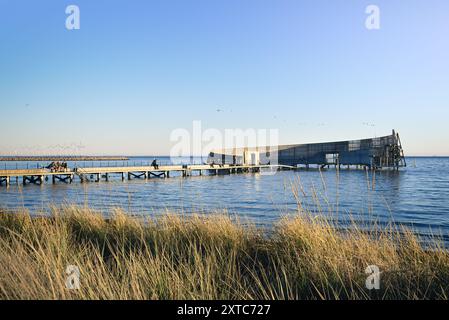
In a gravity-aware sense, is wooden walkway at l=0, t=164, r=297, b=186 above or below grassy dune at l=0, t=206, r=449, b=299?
below

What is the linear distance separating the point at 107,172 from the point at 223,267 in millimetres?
40107

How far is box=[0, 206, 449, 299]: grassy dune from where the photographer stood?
3.40m

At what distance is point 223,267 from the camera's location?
4.71m

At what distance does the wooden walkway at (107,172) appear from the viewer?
117ft

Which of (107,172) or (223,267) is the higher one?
(223,267)

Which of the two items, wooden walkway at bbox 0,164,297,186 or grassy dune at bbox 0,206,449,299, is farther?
wooden walkway at bbox 0,164,297,186

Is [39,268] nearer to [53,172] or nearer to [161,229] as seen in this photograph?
[161,229]

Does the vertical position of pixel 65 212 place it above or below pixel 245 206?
above

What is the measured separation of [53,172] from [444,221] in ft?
118

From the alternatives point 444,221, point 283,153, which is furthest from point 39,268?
point 283,153

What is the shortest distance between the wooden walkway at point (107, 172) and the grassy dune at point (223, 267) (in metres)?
17.0

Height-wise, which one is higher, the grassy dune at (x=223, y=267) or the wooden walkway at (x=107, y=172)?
the grassy dune at (x=223, y=267)

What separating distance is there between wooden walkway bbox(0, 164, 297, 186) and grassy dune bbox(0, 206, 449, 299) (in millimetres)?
17009
